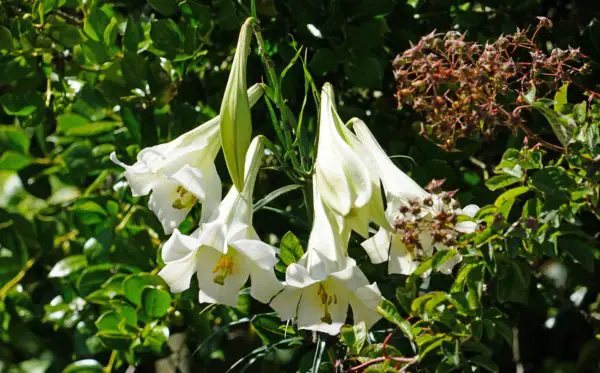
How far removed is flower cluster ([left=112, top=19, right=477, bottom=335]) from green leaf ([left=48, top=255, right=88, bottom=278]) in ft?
2.67

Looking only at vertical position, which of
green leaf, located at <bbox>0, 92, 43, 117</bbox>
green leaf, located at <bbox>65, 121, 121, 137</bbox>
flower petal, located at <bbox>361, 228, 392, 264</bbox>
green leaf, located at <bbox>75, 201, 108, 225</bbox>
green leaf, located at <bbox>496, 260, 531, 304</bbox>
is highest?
flower petal, located at <bbox>361, 228, 392, 264</bbox>

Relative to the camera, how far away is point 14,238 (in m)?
2.13

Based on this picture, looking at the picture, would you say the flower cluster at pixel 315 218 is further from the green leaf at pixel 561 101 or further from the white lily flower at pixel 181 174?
the green leaf at pixel 561 101

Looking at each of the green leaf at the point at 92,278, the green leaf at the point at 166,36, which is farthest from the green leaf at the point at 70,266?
the green leaf at the point at 166,36

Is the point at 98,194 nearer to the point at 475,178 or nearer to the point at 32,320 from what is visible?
the point at 32,320

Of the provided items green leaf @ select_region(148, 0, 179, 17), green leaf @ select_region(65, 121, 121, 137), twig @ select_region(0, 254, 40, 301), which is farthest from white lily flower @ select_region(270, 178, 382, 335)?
twig @ select_region(0, 254, 40, 301)

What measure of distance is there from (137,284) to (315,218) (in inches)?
25.5

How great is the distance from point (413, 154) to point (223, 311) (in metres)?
0.45

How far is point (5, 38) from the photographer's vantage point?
1.83 m

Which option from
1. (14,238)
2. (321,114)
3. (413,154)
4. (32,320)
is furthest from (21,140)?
(321,114)

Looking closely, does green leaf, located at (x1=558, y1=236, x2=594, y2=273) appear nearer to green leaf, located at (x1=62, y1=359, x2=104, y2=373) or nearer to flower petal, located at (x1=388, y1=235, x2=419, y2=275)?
flower petal, located at (x1=388, y1=235, x2=419, y2=275)

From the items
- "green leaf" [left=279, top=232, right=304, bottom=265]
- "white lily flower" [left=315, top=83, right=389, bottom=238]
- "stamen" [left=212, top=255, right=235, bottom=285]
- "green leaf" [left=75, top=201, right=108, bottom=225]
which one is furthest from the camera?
"green leaf" [left=75, top=201, right=108, bottom=225]

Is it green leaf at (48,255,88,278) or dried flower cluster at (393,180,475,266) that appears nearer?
dried flower cluster at (393,180,475,266)

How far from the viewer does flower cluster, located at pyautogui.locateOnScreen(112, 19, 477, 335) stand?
110cm
